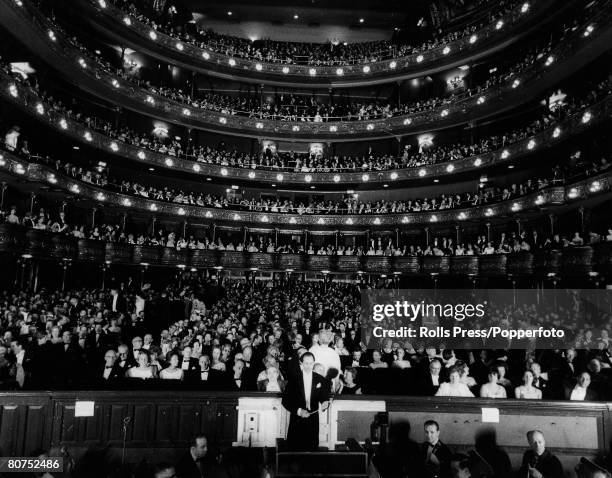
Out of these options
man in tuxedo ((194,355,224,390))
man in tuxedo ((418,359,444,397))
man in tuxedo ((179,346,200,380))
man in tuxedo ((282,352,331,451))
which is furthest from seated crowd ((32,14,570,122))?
man in tuxedo ((282,352,331,451))

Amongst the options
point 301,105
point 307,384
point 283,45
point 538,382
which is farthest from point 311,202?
point 307,384

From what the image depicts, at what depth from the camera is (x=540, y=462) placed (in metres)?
5.93

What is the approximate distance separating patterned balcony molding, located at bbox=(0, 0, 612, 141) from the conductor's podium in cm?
1955

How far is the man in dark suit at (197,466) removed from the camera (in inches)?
227

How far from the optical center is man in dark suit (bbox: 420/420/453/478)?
5.83m

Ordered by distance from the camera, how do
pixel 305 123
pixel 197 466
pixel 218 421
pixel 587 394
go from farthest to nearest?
pixel 305 123
pixel 587 394
pixel 218 421
pixel 197 466

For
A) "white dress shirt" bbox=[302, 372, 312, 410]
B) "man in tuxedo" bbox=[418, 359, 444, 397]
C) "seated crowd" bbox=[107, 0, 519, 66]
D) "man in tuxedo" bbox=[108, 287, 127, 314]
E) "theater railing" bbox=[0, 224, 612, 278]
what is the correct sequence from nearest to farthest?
"white dress shirt" bbox=[302, 372, 312, 410] → "man in tuxedo" bbox=[418, 359, 444, 397] → "man in tuxedo" bbox=[108, 287, 127, 314] → "theater railing" bbox=[0, 224, 612, 278] → "seated crowd" bbox=[107, 0, 519, 66]

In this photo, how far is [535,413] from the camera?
6.77 m

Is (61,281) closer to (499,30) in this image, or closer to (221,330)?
(221,330)

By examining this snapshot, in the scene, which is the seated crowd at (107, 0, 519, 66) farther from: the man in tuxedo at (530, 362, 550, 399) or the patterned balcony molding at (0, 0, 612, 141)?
the man in tuxedo at (530, 362, 550, 399)

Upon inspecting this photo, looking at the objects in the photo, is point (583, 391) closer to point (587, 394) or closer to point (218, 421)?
point (587, 394)

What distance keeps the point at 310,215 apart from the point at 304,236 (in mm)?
2577

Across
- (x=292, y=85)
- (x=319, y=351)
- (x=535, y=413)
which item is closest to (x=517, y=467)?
(x=535, y=413)

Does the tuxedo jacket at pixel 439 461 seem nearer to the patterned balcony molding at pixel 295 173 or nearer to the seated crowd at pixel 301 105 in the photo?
the patterned balcony molding at pixel 295 173
